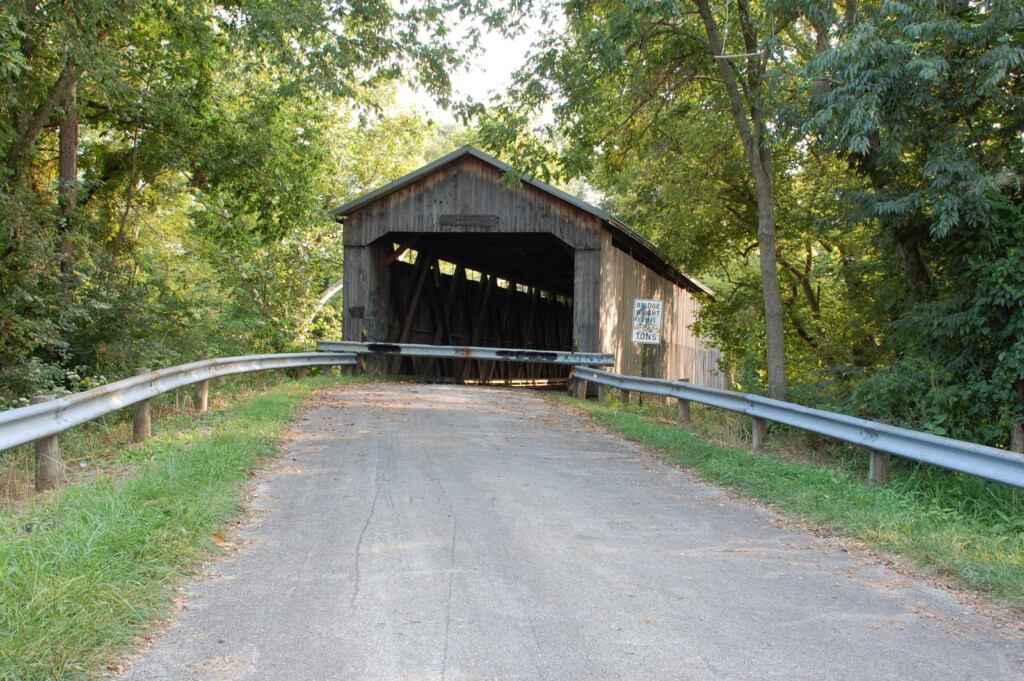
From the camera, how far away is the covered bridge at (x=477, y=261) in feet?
54.4

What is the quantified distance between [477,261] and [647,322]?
10.6m

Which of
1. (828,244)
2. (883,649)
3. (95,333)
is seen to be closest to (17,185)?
(95,333)

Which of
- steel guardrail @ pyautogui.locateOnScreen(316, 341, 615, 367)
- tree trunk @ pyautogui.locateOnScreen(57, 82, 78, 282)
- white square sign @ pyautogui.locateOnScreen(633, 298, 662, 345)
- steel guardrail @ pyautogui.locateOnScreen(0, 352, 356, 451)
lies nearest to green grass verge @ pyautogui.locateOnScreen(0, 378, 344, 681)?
steel guardrail @ pyautogui.locateOnScreen(0, 352, 356, 451)

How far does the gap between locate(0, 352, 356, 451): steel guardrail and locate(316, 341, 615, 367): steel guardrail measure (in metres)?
5.31

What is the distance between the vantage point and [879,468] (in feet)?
22.3

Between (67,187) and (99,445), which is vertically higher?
(67,187)

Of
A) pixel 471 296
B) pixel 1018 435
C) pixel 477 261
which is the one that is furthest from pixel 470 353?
pixel 1018 435

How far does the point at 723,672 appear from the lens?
10.7ft

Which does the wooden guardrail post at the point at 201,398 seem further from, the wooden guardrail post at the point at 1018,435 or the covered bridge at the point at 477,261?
the wooden guardrail post at the point at 1018,435

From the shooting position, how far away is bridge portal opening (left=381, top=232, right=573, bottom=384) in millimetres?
19062

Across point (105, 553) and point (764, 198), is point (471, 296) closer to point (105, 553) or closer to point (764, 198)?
point (764, 198)

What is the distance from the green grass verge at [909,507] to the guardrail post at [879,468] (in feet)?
0.38

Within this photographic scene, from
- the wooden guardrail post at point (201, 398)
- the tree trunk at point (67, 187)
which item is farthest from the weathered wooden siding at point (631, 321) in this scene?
the tree trunk at point (67, 187)

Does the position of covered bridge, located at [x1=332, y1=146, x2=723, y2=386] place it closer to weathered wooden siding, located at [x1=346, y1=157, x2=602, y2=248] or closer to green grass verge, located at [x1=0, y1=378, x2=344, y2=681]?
weathered wooden siding, located at [x1=346, y1=157, x2=602, y2=248]
